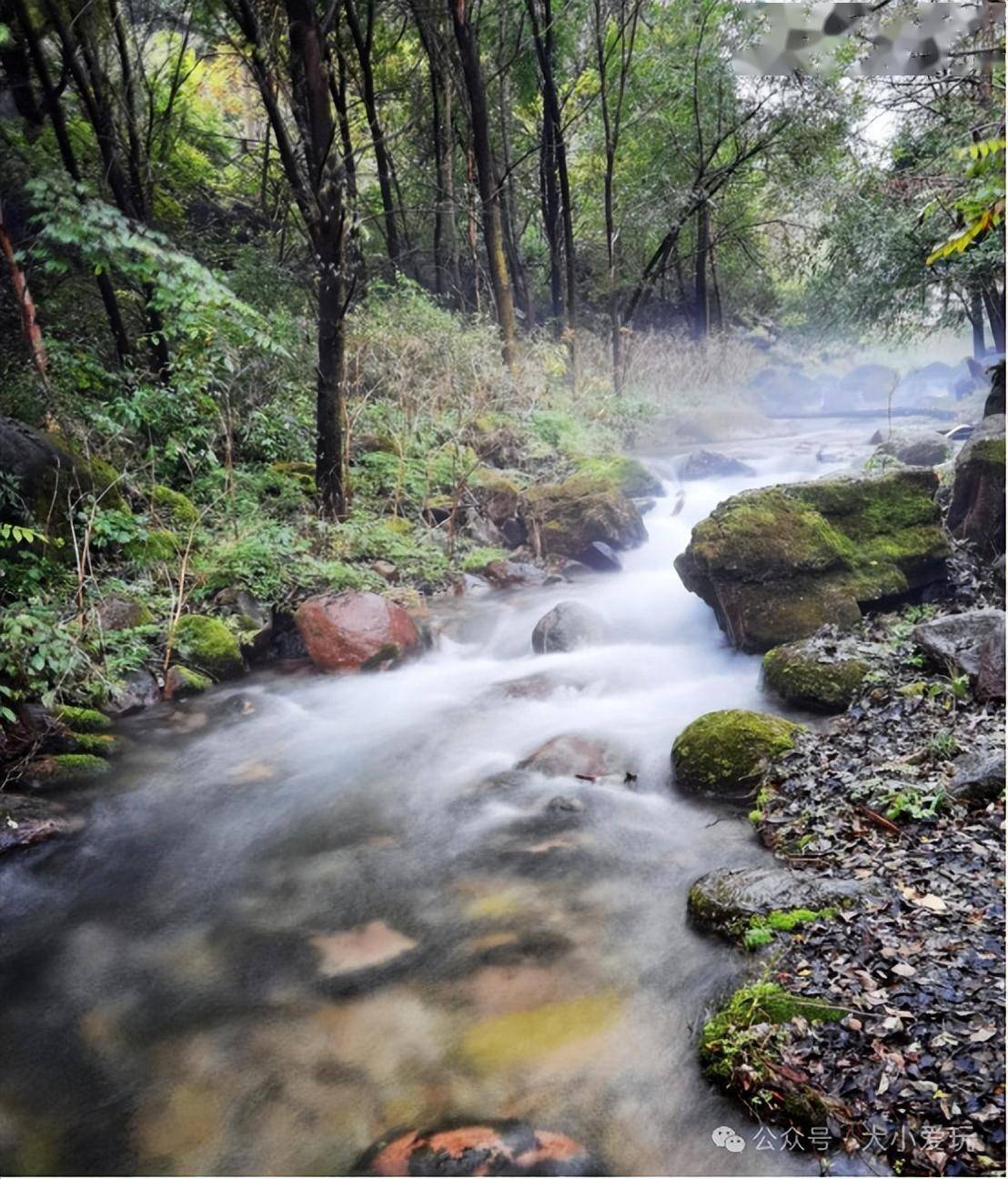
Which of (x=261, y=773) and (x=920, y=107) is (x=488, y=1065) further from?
(x=920, y=107)

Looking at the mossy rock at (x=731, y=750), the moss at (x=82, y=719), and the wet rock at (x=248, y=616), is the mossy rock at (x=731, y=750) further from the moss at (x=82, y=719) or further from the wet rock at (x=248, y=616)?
the moss at (x=82, y=719)

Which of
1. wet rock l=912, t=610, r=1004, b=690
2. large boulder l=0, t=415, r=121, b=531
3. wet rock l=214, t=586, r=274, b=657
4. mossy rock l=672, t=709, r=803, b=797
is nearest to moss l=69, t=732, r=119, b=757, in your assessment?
wet rock l=214, t=586, r=274, b=657

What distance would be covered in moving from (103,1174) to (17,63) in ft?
53.5

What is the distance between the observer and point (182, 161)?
1608 cm

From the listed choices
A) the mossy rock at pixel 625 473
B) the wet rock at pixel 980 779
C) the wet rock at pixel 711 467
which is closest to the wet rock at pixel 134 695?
the wet rock at pixel 980 779

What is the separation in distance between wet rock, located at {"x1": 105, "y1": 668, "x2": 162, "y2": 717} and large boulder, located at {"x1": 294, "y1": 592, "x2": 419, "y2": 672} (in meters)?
1.65

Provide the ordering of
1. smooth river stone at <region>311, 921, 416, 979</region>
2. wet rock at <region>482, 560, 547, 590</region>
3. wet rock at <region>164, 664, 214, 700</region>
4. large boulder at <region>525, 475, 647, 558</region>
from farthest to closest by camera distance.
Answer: large boulder at <region>525, 475, 647, 558</region>
wet rock at <region>482, 560, 547, 590</region>
wet rock at <region>164, 664, 214, 700</region>
smooth river stone at <region>311, 921, 416, 979</region>

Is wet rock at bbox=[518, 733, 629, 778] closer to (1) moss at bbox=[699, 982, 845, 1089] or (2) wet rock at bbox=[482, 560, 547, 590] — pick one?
(1) moss at bbox=[699, 982, 845, 1089]

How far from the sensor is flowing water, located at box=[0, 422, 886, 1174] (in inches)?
119

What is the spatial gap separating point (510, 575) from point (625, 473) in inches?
185

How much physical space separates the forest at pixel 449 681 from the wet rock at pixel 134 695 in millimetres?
54

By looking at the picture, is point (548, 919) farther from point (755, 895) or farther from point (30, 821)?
point (30, 821)

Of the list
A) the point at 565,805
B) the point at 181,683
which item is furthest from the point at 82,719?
the point at 565,805

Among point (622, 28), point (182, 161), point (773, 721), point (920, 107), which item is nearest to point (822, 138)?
point (622, 28)
